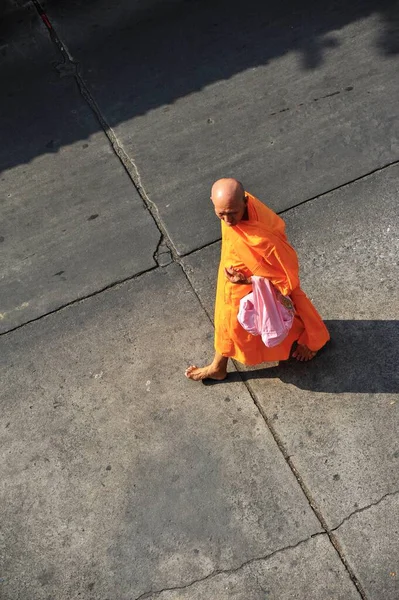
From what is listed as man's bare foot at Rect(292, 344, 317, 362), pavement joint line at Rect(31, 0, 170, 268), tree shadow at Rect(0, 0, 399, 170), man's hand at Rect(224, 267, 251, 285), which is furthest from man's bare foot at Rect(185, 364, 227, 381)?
tree shadow at Rect(0, 0, 399, 170)

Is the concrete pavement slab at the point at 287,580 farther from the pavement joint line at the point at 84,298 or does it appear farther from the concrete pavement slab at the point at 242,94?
the concrete pavement slab at the point at 242,94

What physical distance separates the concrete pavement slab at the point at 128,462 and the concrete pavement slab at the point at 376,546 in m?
0.20

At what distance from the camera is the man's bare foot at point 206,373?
462 centimetres

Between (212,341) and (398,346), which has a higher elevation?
(212,341)

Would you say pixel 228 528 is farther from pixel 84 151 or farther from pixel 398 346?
pixel 84 151

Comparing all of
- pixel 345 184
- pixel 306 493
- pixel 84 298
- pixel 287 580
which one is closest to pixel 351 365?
pixel 306 493

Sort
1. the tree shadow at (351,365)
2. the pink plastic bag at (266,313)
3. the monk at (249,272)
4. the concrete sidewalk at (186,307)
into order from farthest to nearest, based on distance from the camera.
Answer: the tree shadow at (351,365), the concrete sidewalk at (186,307), the pink plastic bag at (266,313), the monk at (249,272)

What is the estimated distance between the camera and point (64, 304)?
5332 millimetres

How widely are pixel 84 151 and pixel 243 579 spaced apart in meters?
3.89

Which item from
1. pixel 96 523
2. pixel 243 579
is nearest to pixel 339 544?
pixel 243 579

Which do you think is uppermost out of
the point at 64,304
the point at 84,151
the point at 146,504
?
the point at 84,151

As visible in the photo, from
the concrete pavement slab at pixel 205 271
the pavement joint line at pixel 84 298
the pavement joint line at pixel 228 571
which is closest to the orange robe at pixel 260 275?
the concrete pavement slab at pixel 205 271

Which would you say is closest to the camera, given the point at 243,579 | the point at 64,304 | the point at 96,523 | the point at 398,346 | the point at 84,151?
the point at 243,579

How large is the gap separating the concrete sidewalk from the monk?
309 millimetres
